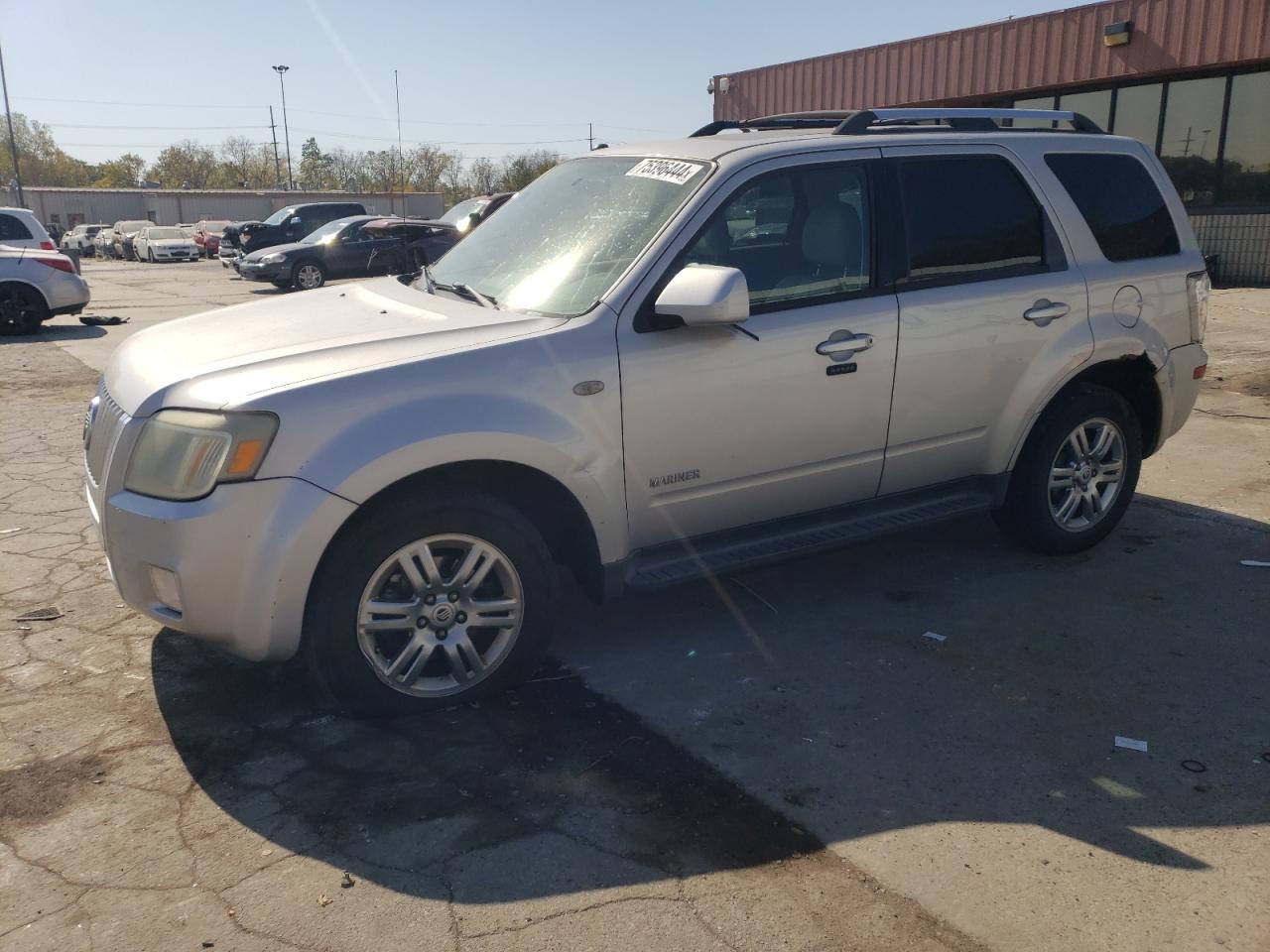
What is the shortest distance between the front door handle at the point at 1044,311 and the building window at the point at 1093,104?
15638 millimetres

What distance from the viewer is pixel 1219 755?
3322mm

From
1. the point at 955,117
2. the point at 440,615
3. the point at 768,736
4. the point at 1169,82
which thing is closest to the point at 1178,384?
the point at 955,117

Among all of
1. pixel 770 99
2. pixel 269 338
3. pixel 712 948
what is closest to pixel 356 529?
pixel 269 338

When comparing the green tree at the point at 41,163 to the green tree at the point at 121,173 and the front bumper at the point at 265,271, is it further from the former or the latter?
the front bumper at the point at 265,271

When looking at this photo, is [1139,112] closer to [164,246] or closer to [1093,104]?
[1093,104]

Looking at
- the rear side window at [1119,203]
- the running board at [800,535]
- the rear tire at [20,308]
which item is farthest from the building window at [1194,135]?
the rear tire at [20,308]

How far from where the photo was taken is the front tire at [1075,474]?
481cm

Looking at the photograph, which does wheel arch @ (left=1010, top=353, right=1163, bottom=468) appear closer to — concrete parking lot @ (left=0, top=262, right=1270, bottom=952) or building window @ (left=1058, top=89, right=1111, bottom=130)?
concrete parking lot @ (left=0, top=262, right=1270, bottom=952)

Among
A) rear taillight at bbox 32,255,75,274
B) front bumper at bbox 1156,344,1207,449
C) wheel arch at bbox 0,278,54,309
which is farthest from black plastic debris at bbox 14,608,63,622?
rear taillight at bbox 32,255,75,274

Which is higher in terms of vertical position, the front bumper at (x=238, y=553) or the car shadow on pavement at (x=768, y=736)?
the front bumper at (x=238, y=553)

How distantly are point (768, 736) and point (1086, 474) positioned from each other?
2455 mm

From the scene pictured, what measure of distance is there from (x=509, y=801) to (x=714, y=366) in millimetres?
1669

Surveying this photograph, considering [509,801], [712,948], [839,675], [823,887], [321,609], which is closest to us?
[712,948]

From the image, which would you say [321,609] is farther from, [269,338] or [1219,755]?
[1219,755]
